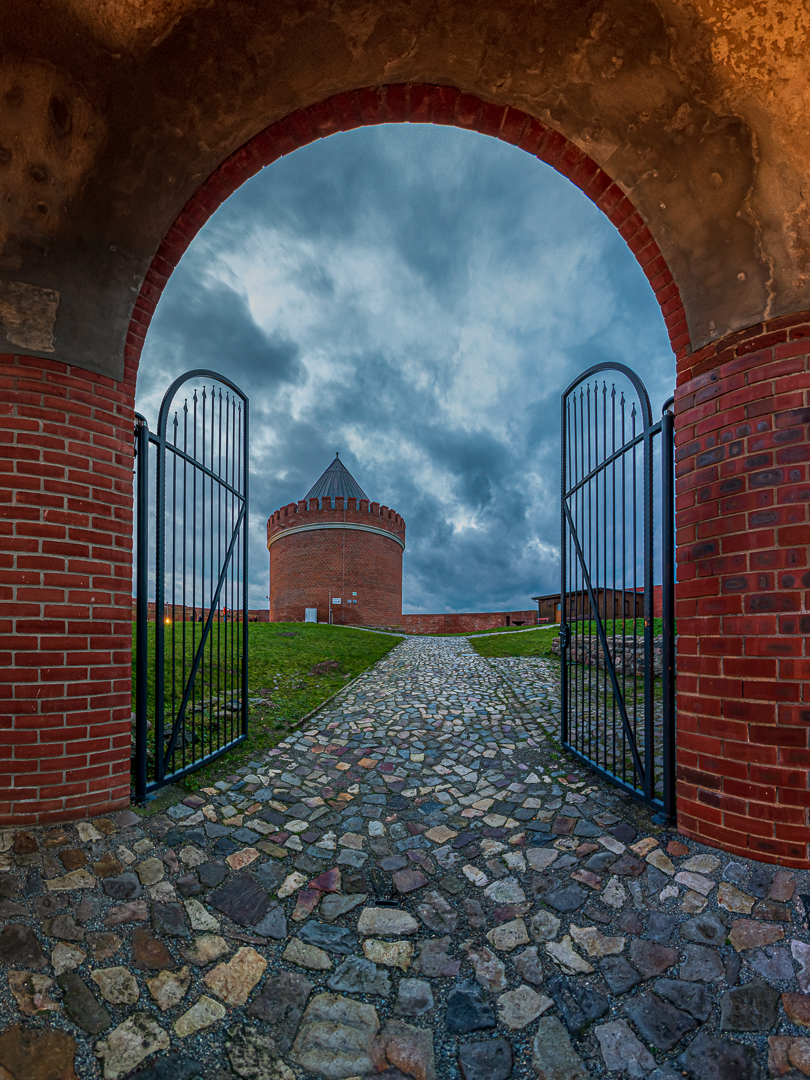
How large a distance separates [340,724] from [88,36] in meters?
5.97

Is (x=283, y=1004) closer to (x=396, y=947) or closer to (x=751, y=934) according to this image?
(x=396, y=947)

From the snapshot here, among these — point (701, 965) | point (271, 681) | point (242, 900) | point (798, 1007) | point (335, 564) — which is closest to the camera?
point (798, 1007)

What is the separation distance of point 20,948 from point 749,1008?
3200mm

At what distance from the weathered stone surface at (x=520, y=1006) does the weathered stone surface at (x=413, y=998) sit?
1.06ft

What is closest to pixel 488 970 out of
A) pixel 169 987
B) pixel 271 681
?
pixel 169 987

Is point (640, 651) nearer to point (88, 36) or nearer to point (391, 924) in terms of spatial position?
point (391, 924)

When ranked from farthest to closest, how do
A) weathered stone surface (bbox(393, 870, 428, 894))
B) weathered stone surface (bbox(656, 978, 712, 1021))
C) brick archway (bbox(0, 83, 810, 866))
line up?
weathered stone surface (bbox(393, 870, 428, 894)), brick archway (bbox(0, 83, 810, 866)), weathered stone surface (bbox(656, 978, 712, 1021))

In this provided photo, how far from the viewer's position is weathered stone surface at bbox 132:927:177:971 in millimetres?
2385

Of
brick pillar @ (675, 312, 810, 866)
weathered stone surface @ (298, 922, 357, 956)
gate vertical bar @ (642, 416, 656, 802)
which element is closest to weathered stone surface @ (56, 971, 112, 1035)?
weathered stone surface @ (298, 922, 357, 956)

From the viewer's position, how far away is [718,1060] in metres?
1.97

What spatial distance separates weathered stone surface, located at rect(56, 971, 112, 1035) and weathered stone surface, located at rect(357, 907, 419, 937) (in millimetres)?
1183

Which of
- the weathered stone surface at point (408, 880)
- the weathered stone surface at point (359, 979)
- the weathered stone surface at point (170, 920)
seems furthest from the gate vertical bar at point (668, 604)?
the weathered stone surface at point (170, 920)

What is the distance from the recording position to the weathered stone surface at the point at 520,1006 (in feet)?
7.26

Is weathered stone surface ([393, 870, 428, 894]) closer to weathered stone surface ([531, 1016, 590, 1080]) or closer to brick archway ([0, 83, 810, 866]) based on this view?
weathered stone surface ([531, 1016, 590, 1080])
